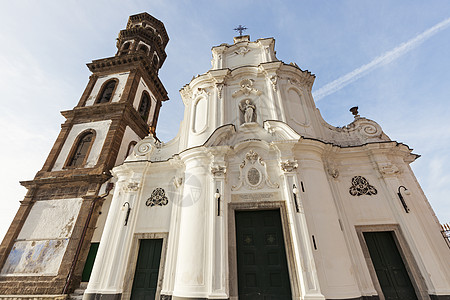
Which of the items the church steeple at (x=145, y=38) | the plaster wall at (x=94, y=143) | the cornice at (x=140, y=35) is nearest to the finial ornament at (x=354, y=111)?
the plaster wall at (x=94, y=143)

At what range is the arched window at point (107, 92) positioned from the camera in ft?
58.6

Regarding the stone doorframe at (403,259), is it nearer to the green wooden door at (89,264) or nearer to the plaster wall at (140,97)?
the green wooden door at (89,264)

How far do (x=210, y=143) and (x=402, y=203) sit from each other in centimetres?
831

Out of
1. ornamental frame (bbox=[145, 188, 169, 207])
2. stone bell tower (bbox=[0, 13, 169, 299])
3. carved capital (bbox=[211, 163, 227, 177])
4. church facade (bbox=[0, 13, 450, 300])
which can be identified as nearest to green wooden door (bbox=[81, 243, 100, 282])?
church facade (bbox=[0, 13, 450, 300])

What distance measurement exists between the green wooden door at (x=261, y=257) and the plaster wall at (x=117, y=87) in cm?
1470

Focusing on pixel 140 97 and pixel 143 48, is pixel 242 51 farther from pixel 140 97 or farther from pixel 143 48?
pixel 143 48

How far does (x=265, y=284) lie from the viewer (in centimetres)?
732

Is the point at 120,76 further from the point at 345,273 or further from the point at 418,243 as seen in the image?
the point at 418,243

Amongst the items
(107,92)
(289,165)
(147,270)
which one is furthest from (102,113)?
(289,165)

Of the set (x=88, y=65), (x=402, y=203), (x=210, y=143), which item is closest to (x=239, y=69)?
(x=210, y=143)

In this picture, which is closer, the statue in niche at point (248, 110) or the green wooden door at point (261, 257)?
the green wooden door at point (261, 257)

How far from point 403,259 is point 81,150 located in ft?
60.9

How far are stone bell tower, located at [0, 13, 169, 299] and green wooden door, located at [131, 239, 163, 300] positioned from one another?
405 centimetres

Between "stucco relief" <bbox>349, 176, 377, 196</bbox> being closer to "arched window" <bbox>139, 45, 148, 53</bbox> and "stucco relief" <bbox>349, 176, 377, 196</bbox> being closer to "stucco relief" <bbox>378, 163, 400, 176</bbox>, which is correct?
"stucco relief" <bbox>378, 163, 400, 176</bbox>
